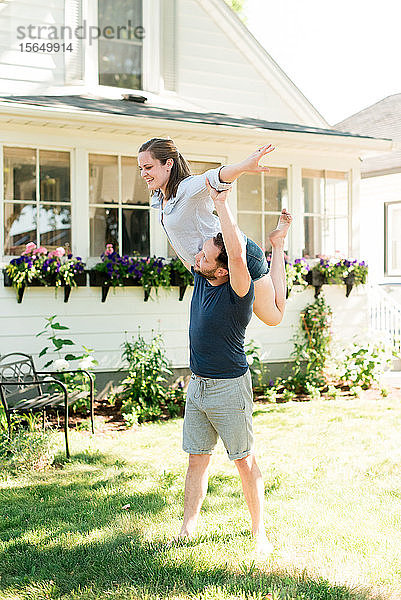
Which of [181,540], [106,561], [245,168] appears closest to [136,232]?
[181,540]

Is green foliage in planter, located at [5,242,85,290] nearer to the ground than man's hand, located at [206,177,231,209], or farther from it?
nearer to the ground

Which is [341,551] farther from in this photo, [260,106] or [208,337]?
[260,106]

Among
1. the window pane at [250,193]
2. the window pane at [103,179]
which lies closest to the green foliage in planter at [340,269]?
the window pane at [250,193]

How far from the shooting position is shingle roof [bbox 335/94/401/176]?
11734 mm

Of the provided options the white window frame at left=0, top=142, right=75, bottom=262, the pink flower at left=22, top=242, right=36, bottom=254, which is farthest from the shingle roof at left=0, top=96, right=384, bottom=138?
the pink flower at left=22, top=242, right=36, bottom=254

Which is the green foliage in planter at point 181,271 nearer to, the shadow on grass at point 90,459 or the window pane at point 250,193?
the window pane at point 250,193

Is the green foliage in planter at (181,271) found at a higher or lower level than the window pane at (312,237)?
lower

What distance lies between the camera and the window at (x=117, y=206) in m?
7.19

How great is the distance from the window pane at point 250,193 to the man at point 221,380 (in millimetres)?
4902

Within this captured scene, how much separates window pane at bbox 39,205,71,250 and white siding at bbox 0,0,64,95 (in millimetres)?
1476

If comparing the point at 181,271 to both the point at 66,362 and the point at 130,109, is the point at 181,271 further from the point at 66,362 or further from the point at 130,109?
the point at 130,109

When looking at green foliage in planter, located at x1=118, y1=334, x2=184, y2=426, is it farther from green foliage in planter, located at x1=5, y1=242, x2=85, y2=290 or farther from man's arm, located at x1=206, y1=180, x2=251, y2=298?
man's arm, located at x1=206, y1=180, x2=251, y2=298

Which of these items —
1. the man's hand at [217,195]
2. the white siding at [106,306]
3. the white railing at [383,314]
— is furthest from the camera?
the white railing at [383,314]

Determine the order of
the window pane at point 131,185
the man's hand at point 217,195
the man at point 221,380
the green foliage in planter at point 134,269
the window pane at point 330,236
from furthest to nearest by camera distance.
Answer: the window pane at point 330,236 → the window pane at point 131,185 → the green foliage in planter at point 134,269 → the man at point 221,380 → the man's hand at point 217,195
